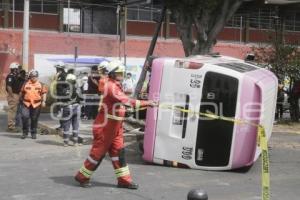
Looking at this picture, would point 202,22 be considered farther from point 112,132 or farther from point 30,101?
point 112,132

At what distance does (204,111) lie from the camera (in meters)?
9.94

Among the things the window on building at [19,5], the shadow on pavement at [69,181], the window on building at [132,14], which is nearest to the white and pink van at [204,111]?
the shadow on pavement at [69,181]

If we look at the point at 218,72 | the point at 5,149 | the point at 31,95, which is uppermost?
the point at 218,72

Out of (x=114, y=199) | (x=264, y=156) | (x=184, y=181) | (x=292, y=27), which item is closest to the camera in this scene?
(x=264, y=156)

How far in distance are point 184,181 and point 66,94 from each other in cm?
472

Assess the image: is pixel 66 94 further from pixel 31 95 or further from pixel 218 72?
pixel 218 72

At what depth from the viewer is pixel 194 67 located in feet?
32.7

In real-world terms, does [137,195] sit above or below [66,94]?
below

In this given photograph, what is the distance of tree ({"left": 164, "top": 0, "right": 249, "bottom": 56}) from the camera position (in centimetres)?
1562

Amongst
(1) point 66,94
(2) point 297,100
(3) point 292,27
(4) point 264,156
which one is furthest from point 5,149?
(3) point 292,27

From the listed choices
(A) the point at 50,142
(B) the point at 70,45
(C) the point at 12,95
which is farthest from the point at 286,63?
(B) the point at 70,45

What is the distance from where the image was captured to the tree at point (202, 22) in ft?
51.3

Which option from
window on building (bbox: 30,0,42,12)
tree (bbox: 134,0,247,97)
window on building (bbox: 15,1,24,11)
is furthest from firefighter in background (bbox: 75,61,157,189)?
window on building (bbox: 30,0,42,12)

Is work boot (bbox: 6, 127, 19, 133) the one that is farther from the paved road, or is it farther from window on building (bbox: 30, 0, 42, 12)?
window on building (bbox: 30, 0, 42, 12)
